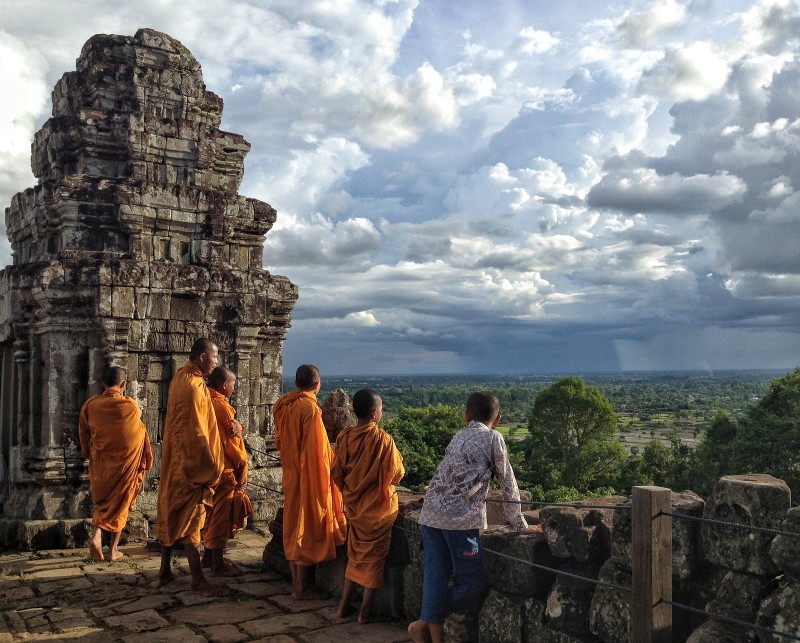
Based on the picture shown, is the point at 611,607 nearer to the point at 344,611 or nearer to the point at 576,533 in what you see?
the point at 576,533

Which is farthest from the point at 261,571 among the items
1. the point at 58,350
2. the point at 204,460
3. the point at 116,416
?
the point at 58,350

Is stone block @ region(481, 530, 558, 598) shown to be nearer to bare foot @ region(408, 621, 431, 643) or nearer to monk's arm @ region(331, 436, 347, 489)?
bare foot @ region(408, 621, 431, 643)

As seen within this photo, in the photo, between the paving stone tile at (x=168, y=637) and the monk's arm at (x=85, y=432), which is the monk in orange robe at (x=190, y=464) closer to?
the paving stone tile at (x=168, y=637)

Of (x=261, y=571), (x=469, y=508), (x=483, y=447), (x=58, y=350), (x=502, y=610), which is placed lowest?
(x=261, y=571)

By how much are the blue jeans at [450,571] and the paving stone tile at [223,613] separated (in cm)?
159

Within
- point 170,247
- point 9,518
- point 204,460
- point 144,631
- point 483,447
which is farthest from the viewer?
point 170,247

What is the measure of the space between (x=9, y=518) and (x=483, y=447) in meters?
5.48

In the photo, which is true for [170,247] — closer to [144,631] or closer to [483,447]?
[144,631]

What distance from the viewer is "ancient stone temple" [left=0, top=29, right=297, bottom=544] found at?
7148 mm

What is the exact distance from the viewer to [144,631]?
15.0 feet

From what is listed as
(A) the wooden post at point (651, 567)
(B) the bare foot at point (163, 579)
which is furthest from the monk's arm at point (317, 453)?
(A) the wooden post at point (651, 567)

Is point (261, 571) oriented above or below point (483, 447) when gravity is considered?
below

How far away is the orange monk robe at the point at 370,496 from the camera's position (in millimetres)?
4617

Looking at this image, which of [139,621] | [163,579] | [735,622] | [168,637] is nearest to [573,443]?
[163,579]
